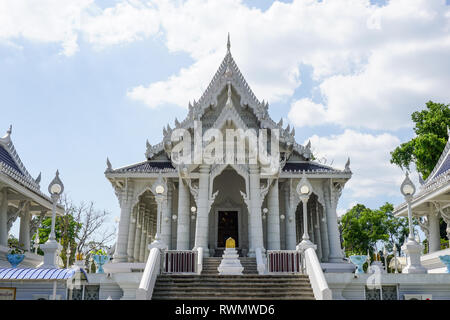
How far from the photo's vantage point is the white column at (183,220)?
18812 millimetres

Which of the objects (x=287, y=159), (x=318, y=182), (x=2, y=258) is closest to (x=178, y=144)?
(x=287, y=159)

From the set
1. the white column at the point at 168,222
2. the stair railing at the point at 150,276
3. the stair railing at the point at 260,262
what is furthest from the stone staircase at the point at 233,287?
the white column at the point at 168,222

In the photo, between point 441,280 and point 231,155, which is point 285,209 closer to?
point 231,155

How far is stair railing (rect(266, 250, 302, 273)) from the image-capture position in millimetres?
13977

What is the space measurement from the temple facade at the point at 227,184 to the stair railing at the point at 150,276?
3983 mm

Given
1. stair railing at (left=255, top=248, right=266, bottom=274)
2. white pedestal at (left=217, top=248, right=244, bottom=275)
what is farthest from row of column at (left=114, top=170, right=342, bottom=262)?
white pedestal at (left=217, top=248, right=244, bottom=275)

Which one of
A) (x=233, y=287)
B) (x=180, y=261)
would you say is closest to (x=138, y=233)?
(x=180, y=261)

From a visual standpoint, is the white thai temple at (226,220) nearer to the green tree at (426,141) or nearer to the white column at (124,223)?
the white column at (124,223)

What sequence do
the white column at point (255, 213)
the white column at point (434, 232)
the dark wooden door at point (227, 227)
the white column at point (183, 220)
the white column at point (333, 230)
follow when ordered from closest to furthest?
the white column at point (255, 213) < the white column at point (183, 220) < the white column at point (333, 230) < the white column at point (434, 232) < the dark wooden door at point (227, 227)

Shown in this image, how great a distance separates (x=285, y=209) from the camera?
21641mm

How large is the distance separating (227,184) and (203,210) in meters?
4.36

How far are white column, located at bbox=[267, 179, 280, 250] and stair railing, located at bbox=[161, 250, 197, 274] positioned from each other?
195 inches

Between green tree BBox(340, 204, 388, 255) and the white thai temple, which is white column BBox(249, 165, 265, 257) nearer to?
the white thai temple
